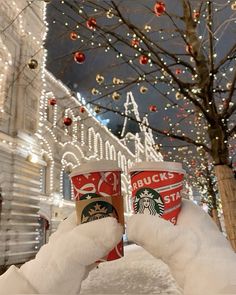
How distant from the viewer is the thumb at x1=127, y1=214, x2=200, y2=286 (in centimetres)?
117

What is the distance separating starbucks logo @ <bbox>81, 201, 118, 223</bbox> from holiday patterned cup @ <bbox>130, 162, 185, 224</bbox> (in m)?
0.14

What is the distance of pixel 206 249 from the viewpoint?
117 cm

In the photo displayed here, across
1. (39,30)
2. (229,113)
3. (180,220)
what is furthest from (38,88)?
(180,220)

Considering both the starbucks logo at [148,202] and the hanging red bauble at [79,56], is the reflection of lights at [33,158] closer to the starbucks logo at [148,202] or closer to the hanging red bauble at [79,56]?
the hanging red bauble at [79,56]

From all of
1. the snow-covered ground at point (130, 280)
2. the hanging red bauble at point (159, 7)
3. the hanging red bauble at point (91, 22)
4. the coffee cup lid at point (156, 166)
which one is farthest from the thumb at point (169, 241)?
the snow-covered ground at point (130, 280)

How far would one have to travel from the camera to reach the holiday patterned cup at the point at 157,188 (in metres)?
1.42

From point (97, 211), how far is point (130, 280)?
16.8 ft

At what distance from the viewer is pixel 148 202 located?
1428 mm

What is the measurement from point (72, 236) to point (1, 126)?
10820 millimetres

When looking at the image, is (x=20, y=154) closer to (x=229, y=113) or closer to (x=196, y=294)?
(x=229, y=113)

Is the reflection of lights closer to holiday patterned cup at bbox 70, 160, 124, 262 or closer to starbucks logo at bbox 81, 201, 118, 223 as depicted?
holiday patterned cup at bbox 70, 160, 124, 262

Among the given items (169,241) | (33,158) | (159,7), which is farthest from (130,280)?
(33,158)

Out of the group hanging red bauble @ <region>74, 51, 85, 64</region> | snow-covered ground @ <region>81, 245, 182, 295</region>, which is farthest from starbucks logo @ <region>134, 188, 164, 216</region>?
snow-covered ground @ <region>81, 245, 182, 295</region>

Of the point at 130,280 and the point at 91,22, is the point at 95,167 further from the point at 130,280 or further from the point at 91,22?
the point at 130,280
